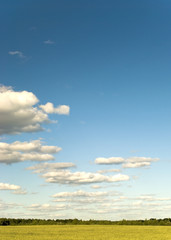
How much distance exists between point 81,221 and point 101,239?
84856mm

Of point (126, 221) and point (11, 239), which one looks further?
point (126, 221)

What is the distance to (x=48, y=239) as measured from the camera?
1743 inches

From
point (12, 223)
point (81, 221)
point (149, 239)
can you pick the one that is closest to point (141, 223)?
point (81, 221)

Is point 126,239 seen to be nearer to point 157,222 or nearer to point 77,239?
point 77,239

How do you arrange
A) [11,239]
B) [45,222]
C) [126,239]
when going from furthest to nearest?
[45,222]
[126,239]
[11,239]

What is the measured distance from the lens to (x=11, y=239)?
1695 inches

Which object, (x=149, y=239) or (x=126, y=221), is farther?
(x=126, y=221)

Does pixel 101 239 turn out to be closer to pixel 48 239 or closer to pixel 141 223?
pixel 48 239

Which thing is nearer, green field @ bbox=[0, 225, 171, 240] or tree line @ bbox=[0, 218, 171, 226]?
green field @ bbox=[0, 225, 171, 240]

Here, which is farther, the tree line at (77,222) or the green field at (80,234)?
the tree line at (77,222)

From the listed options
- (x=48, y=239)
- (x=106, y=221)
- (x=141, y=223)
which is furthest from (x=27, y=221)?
(x=48, y=239)

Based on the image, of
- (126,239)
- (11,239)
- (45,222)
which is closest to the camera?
(11,239)

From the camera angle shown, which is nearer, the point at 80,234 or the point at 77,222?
the point at 80,234

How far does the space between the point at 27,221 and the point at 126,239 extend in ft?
287
